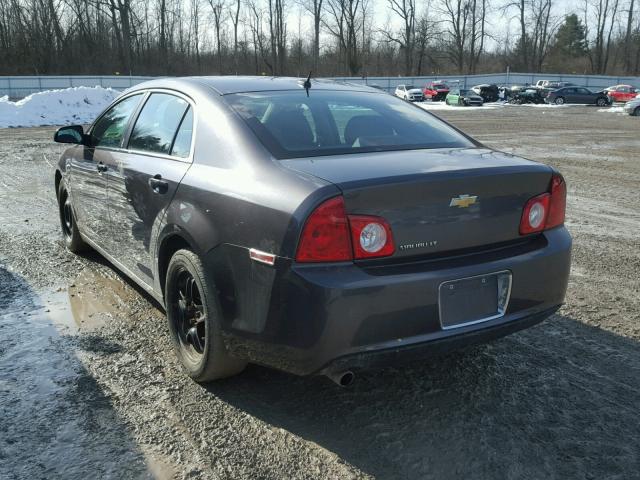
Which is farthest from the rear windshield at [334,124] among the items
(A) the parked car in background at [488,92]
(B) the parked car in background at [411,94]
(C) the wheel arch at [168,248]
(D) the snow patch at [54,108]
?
(A) the parked car in background at [488,92]

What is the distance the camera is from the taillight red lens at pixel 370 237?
2463 millimetres

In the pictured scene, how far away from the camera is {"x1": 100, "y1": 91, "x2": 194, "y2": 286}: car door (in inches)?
132

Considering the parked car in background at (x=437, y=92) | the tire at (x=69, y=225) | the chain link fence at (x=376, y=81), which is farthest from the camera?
the parked car in background at (x=437, y=92)

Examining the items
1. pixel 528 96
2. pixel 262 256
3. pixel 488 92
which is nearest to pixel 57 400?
pixel 262 256

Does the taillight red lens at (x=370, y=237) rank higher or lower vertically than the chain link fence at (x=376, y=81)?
lower

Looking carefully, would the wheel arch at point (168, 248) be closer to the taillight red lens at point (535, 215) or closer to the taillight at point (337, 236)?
the taillight at point (337, 236)

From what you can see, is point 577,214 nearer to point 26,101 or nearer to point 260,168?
point 260,168

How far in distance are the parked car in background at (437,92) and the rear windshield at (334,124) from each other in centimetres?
4470

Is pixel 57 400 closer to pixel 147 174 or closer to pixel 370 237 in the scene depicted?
pixel 147 174

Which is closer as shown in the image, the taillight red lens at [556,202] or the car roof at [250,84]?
the taillight red lens at [556,202]

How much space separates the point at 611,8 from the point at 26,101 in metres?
77.3

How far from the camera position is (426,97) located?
47781 mm

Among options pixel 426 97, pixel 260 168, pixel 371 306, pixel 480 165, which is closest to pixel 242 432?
pixel 371 306

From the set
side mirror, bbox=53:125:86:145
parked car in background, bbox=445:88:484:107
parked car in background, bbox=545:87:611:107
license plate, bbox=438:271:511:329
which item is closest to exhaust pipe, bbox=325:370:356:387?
license plate, bbox=438:271:511:329
